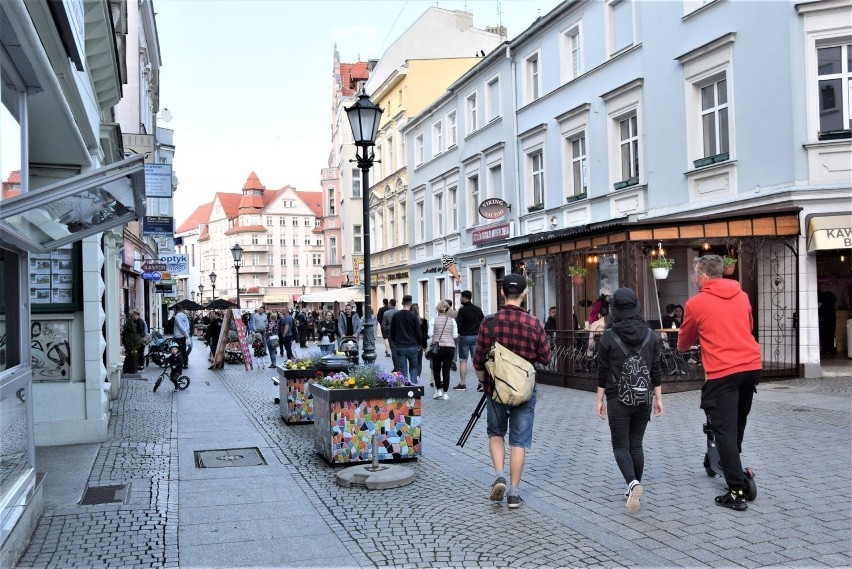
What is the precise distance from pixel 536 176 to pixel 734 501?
A: 64.1 feet

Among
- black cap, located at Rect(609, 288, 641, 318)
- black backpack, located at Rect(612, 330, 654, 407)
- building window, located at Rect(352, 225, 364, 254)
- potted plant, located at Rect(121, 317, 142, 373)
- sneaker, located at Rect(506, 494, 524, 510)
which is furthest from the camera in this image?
building window, located at Rect(352, 225, 364, 254)

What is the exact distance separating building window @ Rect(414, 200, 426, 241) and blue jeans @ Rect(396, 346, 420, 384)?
20.6 meters

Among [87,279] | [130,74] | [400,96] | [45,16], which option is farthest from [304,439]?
[400,96]

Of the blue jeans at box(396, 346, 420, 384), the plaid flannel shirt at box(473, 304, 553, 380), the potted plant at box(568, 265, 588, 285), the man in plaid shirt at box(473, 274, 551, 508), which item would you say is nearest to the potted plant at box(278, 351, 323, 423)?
the blue jeans at box(396, 346, 420, 384)

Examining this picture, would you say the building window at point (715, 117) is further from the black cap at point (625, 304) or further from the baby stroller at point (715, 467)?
the black cap at point (625, 304)

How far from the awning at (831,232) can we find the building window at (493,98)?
1490 cm

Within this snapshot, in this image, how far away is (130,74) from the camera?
27000 millimetres

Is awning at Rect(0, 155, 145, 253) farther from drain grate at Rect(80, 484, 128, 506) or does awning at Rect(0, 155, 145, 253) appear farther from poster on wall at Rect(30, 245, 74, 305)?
poster on wall at Rect(30, 245, 74, 305)

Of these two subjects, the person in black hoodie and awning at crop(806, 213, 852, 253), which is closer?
the person in black hoodie

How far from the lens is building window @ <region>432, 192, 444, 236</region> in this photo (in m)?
33.3

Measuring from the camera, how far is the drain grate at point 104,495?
265 inches

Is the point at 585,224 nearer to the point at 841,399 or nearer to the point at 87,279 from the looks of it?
the point at 841,399

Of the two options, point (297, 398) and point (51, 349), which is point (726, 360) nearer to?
point (297, 398)

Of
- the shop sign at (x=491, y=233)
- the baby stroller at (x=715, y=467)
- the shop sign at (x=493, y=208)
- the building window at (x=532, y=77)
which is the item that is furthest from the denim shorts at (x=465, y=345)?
the building window at (x=532, y=77)
